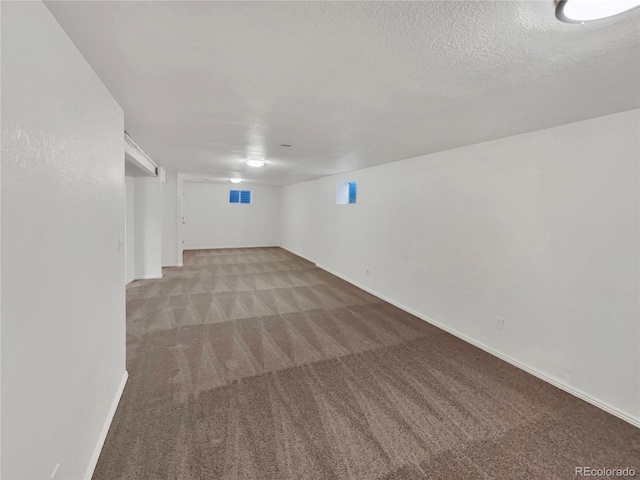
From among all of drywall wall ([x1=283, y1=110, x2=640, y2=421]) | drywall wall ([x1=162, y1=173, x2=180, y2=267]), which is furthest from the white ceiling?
drywall wall ([x1=162, y1=173, x2=180, y2=267])

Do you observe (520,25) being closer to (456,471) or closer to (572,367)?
(456,471)

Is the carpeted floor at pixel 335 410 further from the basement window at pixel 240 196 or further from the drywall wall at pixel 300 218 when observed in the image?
the basement window at pixel 240 196

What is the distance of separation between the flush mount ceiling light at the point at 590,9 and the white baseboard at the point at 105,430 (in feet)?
9.98

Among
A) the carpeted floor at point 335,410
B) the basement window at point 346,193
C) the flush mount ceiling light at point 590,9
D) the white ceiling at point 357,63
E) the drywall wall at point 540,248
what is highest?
the white ceiling at point 357,63

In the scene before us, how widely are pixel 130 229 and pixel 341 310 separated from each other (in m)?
4.26

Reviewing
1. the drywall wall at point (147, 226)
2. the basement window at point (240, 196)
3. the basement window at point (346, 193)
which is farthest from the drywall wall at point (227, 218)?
the basement window at point (346, 193)

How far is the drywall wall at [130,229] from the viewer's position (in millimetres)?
5316

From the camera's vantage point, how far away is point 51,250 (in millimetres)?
1190

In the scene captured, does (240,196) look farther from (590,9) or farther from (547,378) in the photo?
(590,9)

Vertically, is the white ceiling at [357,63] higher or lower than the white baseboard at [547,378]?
higher

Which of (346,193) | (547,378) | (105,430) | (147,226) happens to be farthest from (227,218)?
(547,378)

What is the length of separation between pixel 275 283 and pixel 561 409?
4512 mm

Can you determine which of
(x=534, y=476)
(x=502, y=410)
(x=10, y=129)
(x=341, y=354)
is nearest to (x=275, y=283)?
(x=341, y=354)

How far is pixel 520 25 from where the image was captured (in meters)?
1.20
